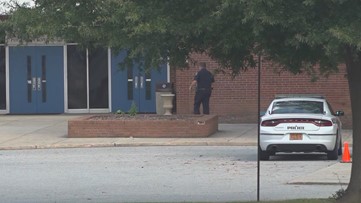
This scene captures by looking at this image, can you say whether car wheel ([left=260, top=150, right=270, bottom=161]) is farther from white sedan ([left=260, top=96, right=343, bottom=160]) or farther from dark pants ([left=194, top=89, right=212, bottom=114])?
dark pants ([left=194, top=89, right=212, bottom=114])

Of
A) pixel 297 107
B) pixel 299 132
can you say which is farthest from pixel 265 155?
pixel 297 107

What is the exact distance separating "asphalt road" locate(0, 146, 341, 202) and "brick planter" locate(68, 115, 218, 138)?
1.80 meters

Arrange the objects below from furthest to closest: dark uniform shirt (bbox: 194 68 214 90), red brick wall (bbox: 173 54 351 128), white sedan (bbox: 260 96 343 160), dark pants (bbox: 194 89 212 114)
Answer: red brick wall (bbox: 173 54 351 128), dark pants (bbox: 194 89 212 114), dark uniform shirt (bbox: 194 68 214 90), white sedan (bbox: 260 96 343 160)

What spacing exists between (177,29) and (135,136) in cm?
1550

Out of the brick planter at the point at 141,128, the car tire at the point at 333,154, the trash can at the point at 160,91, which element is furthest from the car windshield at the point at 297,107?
the trash can at the point at 160,91

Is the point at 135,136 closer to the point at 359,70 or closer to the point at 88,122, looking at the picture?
the point at 88,122

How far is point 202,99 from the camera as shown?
2548 cm

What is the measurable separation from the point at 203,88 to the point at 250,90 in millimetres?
2293

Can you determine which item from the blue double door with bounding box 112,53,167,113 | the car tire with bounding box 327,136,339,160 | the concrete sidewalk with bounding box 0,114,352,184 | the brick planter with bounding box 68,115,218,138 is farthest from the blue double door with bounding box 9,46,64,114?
the car tire with bounding box 327,136,339,160

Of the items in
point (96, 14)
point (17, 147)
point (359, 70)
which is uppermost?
point (96, 14)

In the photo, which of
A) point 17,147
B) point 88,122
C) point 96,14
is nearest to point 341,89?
point 88,122

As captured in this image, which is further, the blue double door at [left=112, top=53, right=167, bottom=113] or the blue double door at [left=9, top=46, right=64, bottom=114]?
the blue double door at [left=9, top=46, right=64, bottom=114]

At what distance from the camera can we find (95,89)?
31203 millimetres

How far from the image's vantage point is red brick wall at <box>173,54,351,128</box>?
26344mm
